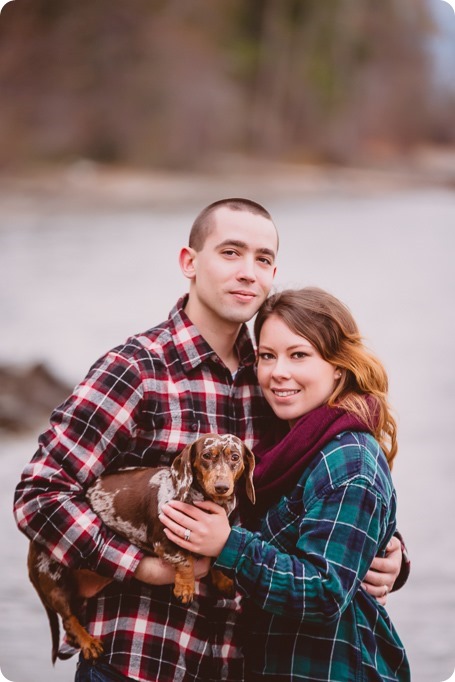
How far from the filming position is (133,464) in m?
1.81

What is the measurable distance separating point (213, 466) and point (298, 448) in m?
0.23

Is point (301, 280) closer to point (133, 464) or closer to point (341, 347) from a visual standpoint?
point (341, 347)

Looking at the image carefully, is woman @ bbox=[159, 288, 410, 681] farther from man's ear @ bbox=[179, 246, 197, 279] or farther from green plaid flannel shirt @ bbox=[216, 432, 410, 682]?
man's ear @ bbox=[179, 246, 197, 279]

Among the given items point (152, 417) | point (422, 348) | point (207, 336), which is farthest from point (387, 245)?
point (152, 417)

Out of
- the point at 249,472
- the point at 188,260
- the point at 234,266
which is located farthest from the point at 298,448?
the point at 188,260

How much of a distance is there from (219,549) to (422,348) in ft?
8.04

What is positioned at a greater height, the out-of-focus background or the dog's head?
the out-of-focus background

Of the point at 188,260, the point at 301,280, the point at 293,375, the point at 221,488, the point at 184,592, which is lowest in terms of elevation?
the point at 184,592

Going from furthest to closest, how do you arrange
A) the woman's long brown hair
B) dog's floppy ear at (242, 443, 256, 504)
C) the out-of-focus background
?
the out-of-focus background
the woman's long brown hair
dog's floppy ear at (242, 443, 256, 504)

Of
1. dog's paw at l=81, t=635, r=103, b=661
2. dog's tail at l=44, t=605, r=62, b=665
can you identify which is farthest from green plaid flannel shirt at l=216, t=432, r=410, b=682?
dog's tail at l=44, t=605, r=62, b=665

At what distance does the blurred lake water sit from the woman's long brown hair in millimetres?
1847

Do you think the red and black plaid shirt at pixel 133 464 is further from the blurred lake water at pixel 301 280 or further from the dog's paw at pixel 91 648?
the blurred lake water at pixel 301 280

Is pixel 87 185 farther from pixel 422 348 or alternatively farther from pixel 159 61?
pixel 422 348

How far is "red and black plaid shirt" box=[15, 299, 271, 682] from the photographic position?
1.70 metres
